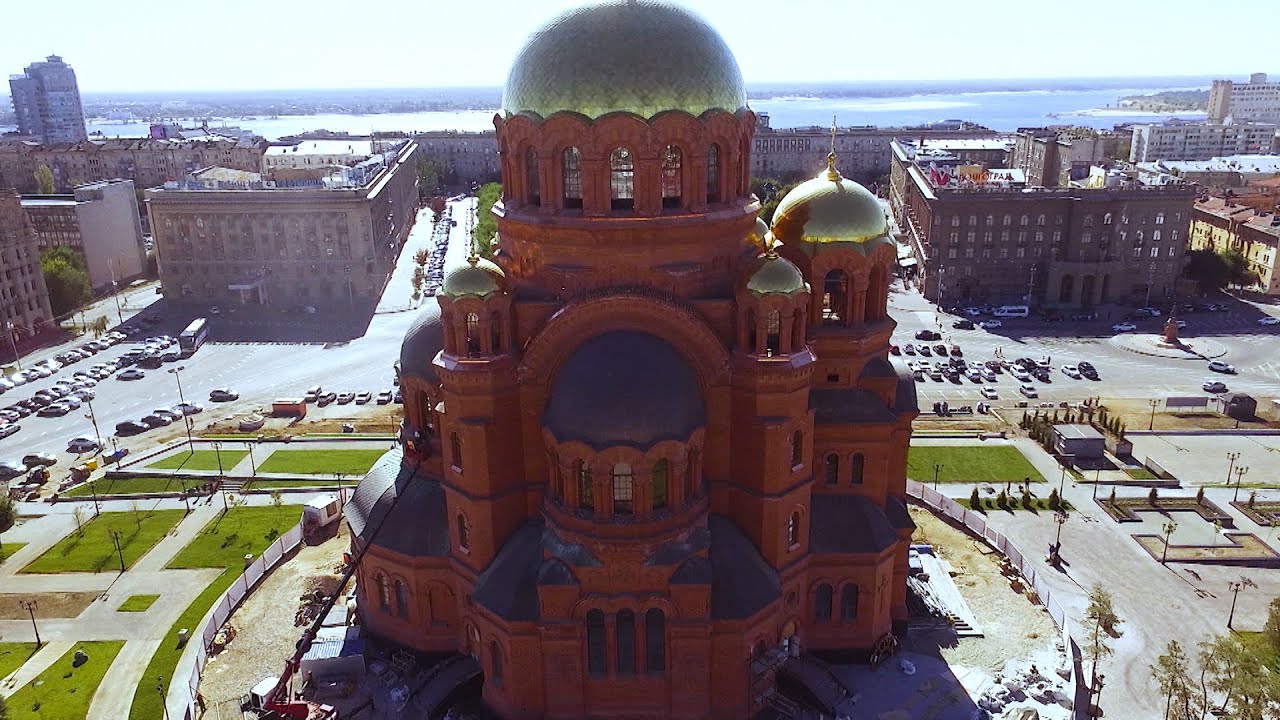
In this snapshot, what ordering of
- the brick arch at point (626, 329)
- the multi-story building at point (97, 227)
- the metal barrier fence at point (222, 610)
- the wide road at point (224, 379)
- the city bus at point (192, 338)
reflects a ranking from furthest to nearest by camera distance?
the multi-story building at point (97, 227) → the city bus at point (192, 338) → the wide road at point (224, 379) → the metal barrier fence at point (222, 610) → the brick arch at point (626, 329)

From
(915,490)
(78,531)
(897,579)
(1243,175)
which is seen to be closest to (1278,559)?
(915,490)

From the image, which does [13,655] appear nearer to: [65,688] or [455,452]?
→ [65,688]

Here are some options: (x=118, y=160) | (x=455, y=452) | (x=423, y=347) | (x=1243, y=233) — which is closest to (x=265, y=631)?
(x=455, y=452)

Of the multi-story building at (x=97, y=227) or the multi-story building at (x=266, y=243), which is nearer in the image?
the multi-story building at (x=266, y=243)

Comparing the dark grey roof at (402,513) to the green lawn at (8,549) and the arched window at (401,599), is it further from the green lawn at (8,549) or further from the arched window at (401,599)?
the green lawn at (8,549)

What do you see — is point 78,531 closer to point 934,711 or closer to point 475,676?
point 475,676

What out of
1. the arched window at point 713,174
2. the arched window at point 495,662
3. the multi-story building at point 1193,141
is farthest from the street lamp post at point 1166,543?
the multi-story building at point 1193,141
